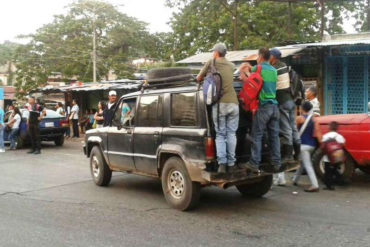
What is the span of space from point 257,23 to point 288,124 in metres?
18.9

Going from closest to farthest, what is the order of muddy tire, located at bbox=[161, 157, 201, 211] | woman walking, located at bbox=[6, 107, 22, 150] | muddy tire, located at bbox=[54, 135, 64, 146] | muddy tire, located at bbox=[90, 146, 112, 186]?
muddy tire, located at bbox=[161, 157, 201, 211] → muddy tire, located at bbox=[90, 146, 112, 186] → woman walking, located at bbox=[6, 107, 22, 150] → muddy tire, located at bbox=[54, 135, 64, 146]

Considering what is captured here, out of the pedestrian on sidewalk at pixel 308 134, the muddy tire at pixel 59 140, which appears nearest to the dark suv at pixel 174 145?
the pedestrian on sidewalk at pixel 308 134

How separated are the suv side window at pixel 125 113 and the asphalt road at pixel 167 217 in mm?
1253

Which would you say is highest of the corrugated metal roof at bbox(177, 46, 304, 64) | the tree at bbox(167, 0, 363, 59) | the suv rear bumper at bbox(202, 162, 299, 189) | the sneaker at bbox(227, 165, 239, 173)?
the tree at bbox(167, 0, 363, 59)

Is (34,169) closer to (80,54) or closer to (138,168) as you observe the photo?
(138,168)

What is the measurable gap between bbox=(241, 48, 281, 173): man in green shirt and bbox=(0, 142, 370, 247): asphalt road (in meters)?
0.77

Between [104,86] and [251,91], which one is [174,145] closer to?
[251,91]

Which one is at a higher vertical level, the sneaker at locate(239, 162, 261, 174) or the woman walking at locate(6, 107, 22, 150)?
the woman walking at locate(6, 107, 22, 150)

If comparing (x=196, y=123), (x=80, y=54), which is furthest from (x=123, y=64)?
(x=196, y=123)

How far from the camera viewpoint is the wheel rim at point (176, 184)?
19.7ft

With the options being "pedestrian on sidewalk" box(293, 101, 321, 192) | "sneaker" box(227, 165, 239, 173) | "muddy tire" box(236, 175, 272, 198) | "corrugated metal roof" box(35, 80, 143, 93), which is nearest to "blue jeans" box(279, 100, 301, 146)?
"muddy tire" box(236, 175, 272, 198)

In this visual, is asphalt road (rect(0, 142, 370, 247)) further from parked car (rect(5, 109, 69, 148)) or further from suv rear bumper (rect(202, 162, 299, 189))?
parked car (rect(5, 109, 69, 148))

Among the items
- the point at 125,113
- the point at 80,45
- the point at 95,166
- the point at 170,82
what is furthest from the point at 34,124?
the point at 80,45

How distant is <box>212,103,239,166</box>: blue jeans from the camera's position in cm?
552
